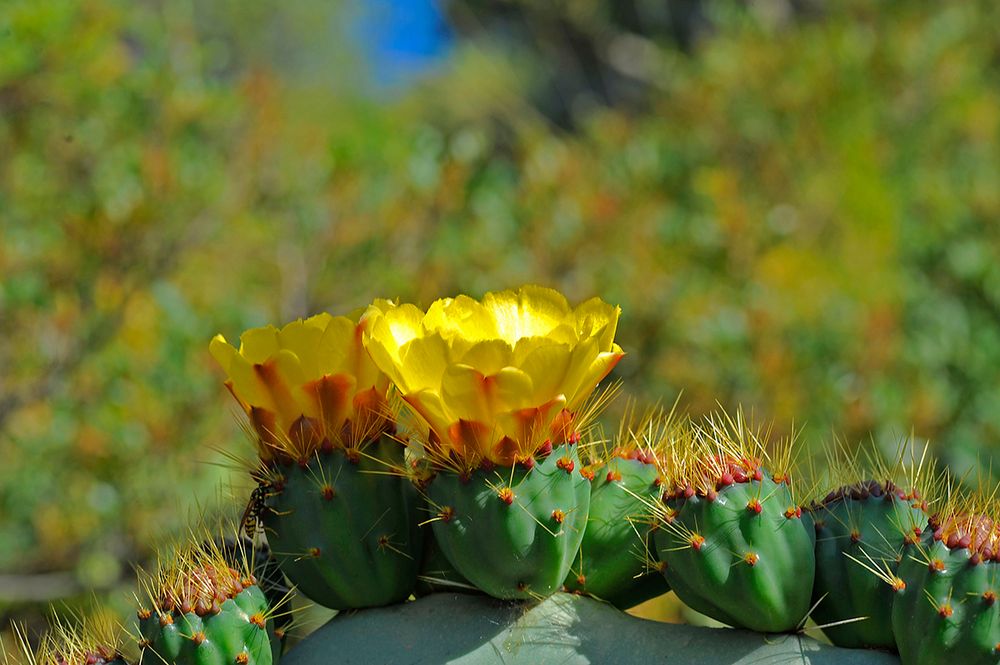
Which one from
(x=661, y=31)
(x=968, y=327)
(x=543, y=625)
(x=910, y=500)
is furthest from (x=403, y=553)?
(x=661, y=31)

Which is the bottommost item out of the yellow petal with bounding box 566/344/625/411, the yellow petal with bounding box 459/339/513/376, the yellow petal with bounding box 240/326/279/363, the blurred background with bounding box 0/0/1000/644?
the blurred background with bounding box 0/0/1000/644

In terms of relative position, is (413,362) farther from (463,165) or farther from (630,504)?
(463,165)

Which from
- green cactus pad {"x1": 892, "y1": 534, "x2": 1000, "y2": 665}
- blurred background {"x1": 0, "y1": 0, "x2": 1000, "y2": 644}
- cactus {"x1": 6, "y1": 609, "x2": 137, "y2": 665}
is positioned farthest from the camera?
blurred background {"x1": 0, "y1": 0, "x2": 1000, "y2": 644}

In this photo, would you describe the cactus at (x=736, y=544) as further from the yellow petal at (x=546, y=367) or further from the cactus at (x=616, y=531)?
the yellow petal at (x=546, y=367)

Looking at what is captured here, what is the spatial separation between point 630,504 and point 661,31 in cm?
1014

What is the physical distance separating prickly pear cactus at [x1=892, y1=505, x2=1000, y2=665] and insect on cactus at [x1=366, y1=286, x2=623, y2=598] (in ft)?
1.08

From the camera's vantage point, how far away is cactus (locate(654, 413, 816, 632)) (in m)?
1.07

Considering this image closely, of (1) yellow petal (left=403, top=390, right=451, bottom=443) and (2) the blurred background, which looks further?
(2) the blurred background

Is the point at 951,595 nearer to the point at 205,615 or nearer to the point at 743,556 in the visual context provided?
the point at 743,556

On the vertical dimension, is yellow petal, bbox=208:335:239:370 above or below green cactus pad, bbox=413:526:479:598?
above

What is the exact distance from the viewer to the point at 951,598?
102 cm

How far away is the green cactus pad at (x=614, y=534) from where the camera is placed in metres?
1.17

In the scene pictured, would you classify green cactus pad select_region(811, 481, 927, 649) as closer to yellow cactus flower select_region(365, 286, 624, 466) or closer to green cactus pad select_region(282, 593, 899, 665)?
green cactus pad select_region(282, 593, 899, 665)

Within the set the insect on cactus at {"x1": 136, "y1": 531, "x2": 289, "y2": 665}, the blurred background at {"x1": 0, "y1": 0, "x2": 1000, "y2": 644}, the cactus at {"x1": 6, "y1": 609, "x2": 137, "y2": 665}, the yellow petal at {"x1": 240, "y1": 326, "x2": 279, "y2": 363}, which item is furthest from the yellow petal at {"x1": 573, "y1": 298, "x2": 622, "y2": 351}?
the blurred background at {"x1": 0, "y1": 0, "x2": 1000, "y2": 644}
